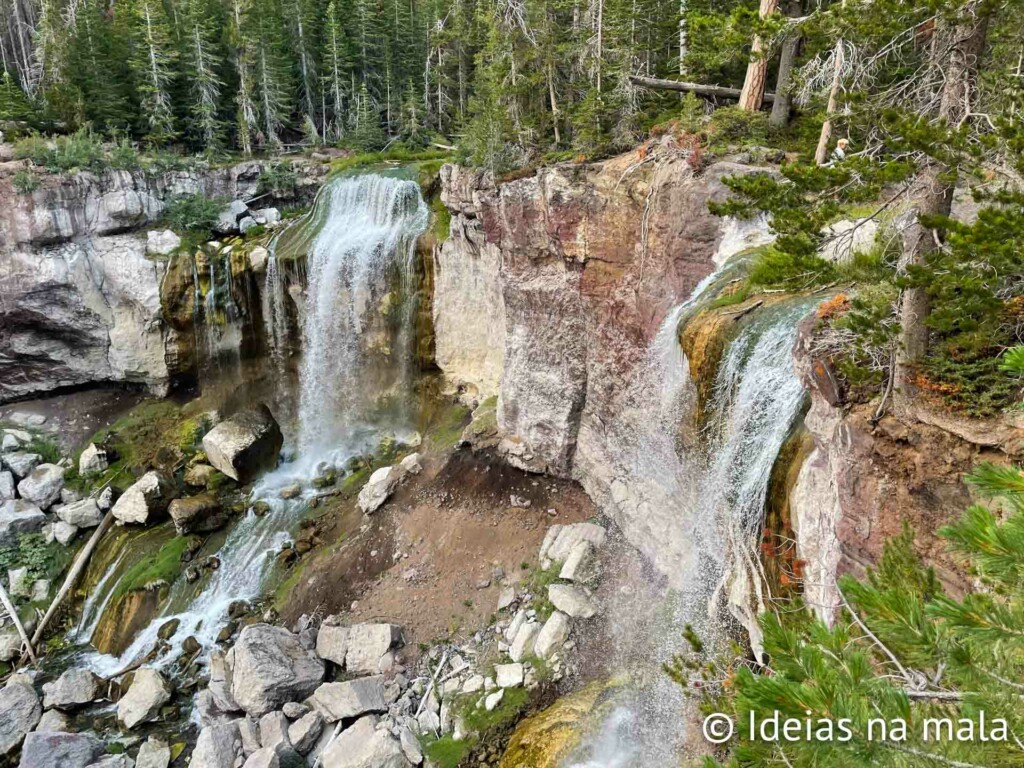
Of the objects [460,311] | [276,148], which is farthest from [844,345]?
[276,148]

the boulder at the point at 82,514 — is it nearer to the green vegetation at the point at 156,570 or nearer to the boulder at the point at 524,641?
the green vegetation at the point at 156,570

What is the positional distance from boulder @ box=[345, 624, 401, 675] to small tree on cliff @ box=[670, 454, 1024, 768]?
38.8 ft

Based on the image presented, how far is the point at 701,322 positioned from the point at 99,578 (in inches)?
756

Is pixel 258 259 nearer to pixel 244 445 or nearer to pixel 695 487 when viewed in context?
pixel 244 445

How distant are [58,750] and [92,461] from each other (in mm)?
12009

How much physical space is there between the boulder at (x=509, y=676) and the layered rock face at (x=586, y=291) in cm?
393

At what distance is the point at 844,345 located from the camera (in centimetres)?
727

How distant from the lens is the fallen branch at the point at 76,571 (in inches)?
673

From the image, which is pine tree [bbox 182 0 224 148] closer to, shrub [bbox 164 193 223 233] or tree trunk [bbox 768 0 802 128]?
shrub [bbox 164 193 223 233]

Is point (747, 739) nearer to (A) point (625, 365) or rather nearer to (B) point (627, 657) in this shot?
(B) point (627, 657)

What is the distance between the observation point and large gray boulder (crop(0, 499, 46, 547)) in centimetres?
1944

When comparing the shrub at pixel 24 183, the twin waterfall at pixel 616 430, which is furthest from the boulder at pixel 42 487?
the shrub at pixel 24 183

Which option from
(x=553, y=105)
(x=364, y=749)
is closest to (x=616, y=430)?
(x=364, y=749)

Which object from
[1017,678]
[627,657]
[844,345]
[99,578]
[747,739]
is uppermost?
[844,345]
